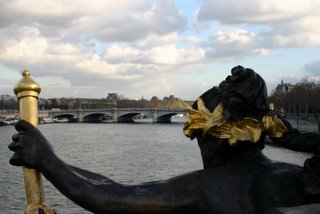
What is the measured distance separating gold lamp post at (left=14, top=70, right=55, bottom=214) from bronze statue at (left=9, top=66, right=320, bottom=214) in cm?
5

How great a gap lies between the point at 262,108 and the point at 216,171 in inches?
10.6

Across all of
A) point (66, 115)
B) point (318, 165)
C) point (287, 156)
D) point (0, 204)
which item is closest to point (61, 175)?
point (318, 165)

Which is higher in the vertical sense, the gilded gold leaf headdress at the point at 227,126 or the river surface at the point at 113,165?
the gilded gold leaf headdress at the point at 227,126

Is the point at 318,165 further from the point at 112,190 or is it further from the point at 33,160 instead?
the point at 33,160

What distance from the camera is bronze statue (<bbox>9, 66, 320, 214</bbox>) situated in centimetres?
171

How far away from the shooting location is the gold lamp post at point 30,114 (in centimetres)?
177

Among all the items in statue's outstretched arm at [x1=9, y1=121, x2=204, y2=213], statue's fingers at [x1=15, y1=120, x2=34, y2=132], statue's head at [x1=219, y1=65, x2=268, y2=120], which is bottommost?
statue's outstretched arm at [x1=9, y1=121, x2=204, y2=213]

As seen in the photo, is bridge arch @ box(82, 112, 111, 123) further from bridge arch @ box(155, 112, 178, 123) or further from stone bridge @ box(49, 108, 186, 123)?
bridge arch @ box(155, 112, 178, 123)

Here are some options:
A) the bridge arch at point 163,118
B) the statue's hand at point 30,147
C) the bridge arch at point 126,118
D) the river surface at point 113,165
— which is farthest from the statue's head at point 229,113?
the bridge arch at point 126,118

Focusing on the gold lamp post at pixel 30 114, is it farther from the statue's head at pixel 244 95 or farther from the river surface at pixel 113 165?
the river surface at pixel 113 165

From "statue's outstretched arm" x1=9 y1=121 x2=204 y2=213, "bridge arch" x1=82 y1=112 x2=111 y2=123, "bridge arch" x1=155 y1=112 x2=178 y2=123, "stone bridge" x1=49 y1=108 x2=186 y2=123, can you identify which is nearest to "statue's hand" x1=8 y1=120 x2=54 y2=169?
"statue's outstretched arm" x1=9 y1=121 x2=204 y2=213

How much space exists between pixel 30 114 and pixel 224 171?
27.3 inches

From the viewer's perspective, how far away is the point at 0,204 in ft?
46.9

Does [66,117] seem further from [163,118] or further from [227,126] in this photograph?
[227,126]
